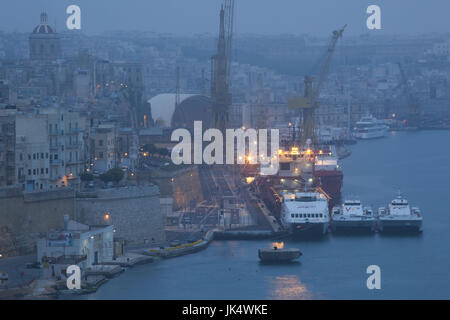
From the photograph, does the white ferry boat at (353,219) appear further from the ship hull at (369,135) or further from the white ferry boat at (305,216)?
the ship hull at (369,135)

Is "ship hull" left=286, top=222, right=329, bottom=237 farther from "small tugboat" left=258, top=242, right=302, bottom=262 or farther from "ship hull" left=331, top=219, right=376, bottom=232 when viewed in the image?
"small tugboat" left=258, top=242, right=302, bottom=262

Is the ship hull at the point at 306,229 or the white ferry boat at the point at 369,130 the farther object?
the white ferry boat at the point at 369,130

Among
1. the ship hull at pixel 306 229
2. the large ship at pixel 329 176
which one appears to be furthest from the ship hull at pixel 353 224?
the large ship at pixel 329 176

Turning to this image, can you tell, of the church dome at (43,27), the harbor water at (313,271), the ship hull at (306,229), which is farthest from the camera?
the church dome at (43,27)

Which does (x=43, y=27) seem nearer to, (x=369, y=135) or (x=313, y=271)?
(x=369, y=135)

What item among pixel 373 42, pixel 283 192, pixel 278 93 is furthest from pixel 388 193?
pixel 373 42

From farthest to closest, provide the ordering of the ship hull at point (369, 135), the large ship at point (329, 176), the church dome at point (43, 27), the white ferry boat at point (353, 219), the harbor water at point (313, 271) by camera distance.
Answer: the ship hull at point (369, 135) → the church dome at point (43, 27) → the large ship at point (329, 176) → the white ferry boat at point (353, 219) → the harbor water at point (313, 271)
